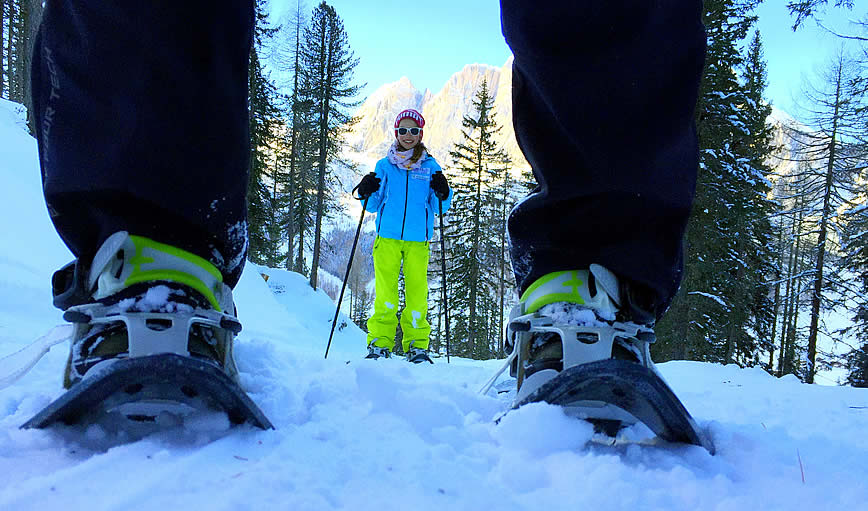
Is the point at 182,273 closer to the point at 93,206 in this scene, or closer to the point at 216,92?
the point at 93,206

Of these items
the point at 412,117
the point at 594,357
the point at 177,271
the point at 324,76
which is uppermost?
the point at 324,76

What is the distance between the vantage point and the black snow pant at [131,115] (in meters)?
0.91

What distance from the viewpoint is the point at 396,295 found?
202 inches

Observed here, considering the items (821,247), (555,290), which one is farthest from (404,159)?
(821,247)

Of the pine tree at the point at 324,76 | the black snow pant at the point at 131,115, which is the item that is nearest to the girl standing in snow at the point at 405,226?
the black snow pant at the point at 131,115

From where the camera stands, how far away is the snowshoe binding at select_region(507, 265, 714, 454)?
2.77 feet

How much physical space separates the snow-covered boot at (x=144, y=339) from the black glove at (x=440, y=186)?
4336mm

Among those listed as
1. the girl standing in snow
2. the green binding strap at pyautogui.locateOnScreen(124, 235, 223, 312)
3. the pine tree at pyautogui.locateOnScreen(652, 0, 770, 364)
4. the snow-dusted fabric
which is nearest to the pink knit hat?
the girl standing in snow

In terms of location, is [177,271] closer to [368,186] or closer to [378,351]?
[378,351]

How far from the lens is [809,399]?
209 cm

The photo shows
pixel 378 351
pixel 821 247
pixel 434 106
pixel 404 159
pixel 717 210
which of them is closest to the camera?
pixel 378 351

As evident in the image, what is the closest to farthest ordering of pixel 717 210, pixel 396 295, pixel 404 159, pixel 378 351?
pixel 378 351 → pixel 396 295 → pixel 404 159 → pixel 717 210

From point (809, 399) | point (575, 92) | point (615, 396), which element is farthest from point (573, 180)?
point (809, 399)

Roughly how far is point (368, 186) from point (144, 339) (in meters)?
4.42
